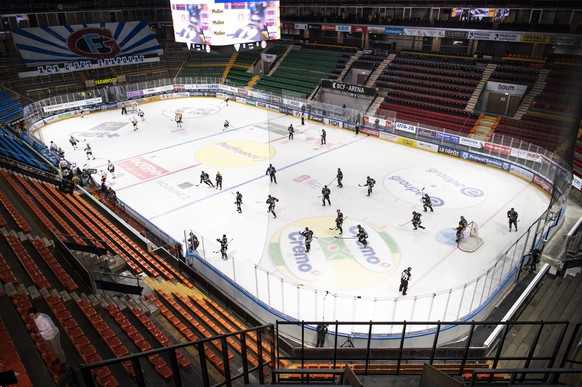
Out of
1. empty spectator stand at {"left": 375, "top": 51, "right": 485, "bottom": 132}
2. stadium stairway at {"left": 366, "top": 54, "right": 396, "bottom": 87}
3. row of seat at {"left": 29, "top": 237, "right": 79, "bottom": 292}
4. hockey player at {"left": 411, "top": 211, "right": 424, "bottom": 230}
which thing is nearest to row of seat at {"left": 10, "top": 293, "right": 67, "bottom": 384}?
row of seat at {"left": 29, "top": 237, "right": 79, "bottom": 292}

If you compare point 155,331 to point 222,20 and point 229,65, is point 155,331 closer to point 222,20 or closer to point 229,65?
point 222,20

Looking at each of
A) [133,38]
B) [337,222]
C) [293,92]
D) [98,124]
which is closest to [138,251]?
[337,222]

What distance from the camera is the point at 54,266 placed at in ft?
34.8

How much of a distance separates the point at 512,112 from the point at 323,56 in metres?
18.4

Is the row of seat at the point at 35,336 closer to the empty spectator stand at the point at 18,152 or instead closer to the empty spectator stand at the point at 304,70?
the empty spectator stand at the point at 18,152

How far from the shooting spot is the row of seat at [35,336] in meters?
6.22

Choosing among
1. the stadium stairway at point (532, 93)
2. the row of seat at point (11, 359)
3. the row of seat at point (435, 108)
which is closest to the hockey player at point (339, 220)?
the row of seat at point (11, 359)

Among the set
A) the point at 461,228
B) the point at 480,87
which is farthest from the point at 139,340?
the point at 480,87

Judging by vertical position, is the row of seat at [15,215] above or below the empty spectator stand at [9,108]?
above

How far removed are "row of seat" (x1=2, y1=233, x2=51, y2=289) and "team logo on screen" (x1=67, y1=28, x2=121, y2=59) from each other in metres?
32.5

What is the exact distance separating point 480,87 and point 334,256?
22139mm

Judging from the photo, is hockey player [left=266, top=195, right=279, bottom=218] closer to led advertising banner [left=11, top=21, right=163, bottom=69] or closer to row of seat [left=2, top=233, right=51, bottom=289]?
row of seat [left=2, top=233, right=51, bottom=289]

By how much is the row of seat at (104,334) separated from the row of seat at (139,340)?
37 cm

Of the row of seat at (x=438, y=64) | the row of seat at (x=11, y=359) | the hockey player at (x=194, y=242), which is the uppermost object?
the row of seat at (x=438, y=64)
